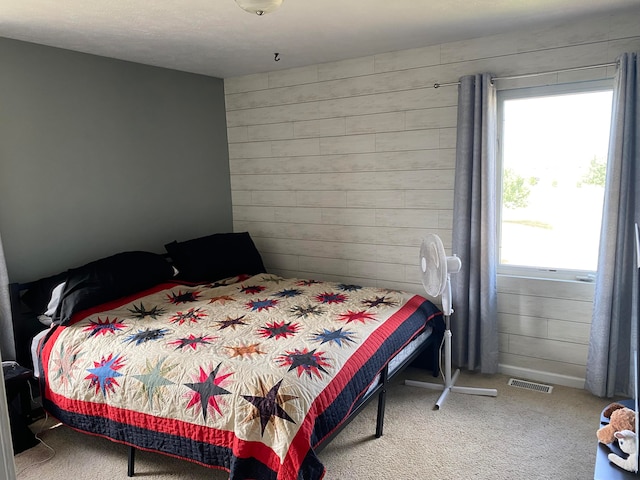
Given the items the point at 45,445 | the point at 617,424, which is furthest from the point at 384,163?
the point at 45,445

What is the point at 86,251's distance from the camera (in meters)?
3.62

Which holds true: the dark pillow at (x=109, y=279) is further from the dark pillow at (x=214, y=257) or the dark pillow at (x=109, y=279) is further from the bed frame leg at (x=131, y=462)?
the bed frame leg at (x=131, y=462)

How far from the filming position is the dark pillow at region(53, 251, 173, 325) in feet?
10.0

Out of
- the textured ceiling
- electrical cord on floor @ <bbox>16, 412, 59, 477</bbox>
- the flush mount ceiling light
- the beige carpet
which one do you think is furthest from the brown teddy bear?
electrical cord on floor @ <bbox>16, 412, 59, 477</bbox>

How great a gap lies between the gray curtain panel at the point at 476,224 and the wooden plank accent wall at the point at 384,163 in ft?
0.56

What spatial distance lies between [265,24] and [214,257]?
1.85 m

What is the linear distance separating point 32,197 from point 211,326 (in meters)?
1.50

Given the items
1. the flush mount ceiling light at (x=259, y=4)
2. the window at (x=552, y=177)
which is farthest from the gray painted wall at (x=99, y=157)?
the window at (x=552, y=177)

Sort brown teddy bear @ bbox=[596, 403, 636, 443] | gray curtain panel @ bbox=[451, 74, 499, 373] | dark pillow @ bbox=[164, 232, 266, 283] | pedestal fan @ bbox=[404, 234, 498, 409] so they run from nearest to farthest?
1. brown teddy bear @ bbox=[596, 403, 636, 443]
2. pedestal fan @ bbox=[404, 234, 498, 409]
3. gray curtain panel @ bbox=[451, 74, 499, 373]
4. dark pillow @ bbox=[164, 232, 266, 283]

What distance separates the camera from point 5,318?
9.75ft

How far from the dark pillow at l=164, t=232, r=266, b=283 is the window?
2.05 metres

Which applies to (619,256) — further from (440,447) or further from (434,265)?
(440,447)

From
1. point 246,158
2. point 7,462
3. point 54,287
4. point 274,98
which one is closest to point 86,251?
point 54,287

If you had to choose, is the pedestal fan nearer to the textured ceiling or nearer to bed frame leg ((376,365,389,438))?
bed frame leg ((376,365,389,438))
